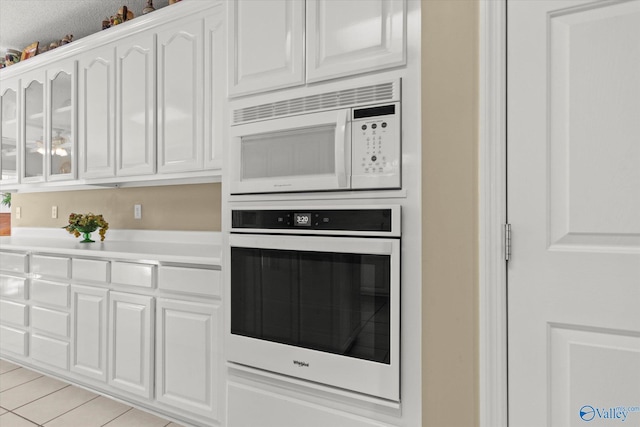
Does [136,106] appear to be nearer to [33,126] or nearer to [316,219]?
[33,126]

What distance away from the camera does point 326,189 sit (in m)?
1.45

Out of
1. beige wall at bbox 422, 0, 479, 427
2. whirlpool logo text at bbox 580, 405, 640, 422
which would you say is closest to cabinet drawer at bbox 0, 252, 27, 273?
beige wall at bbox 422, 0, 479, 427

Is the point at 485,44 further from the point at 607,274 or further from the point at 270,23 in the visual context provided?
the point at 270,23

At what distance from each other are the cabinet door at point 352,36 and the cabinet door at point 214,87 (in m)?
0.79

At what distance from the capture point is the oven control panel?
1350 mm

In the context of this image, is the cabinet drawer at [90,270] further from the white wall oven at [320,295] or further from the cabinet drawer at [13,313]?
the white wall oven at [320,295]

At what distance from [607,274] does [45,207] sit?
424cm

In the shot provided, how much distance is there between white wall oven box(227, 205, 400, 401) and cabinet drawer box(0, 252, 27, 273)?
1990 millimetres

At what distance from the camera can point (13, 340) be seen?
9.02ft

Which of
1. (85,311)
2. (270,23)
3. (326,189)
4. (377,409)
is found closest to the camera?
(377,409)

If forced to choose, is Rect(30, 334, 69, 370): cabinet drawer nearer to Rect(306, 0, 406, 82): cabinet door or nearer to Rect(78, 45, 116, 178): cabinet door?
Rect(78, 45, 116, 178): cabinet door

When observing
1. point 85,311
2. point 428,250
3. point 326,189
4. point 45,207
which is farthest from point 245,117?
point 45,207

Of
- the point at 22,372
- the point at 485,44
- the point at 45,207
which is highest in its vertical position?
the point at 485,44

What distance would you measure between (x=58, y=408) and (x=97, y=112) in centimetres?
191
